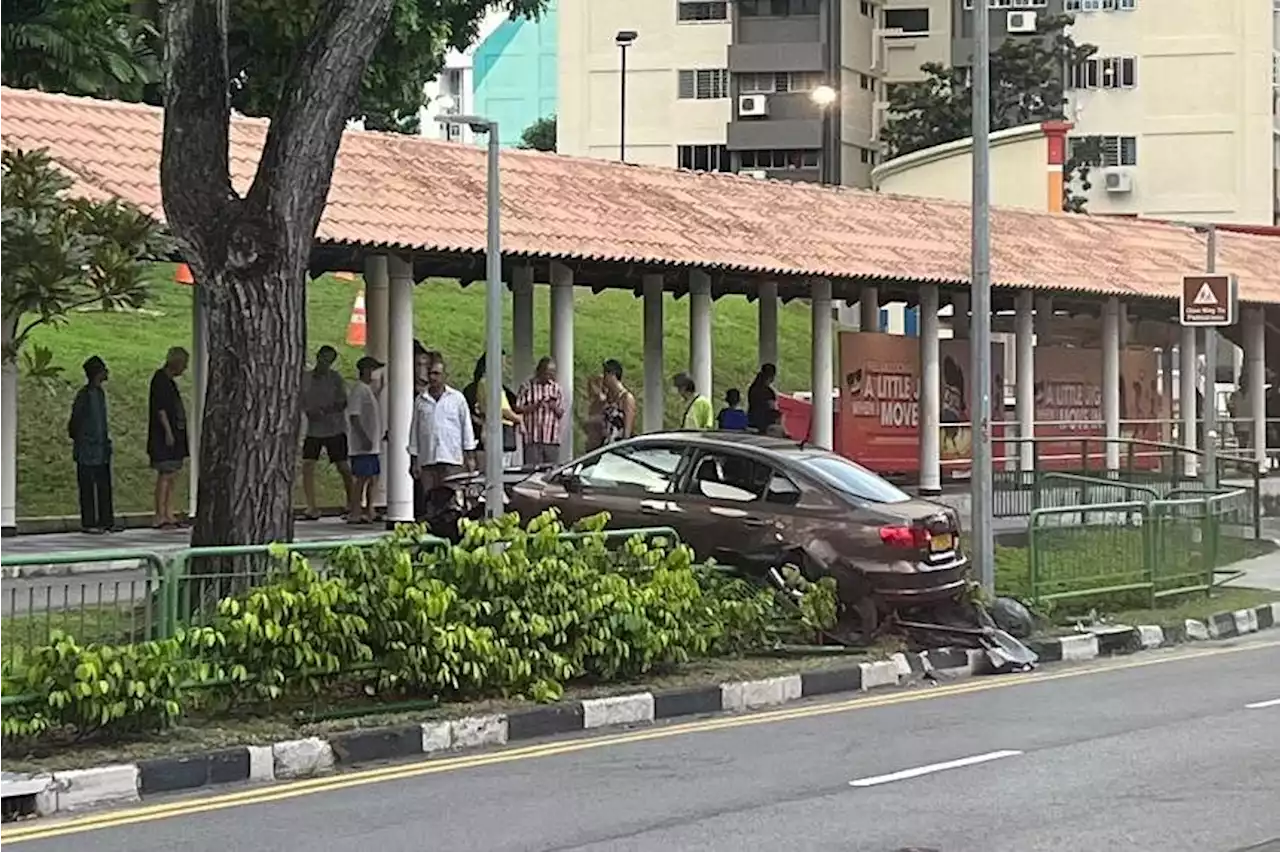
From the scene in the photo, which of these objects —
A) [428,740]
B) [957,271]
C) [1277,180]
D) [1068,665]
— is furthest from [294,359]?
[1277,180]

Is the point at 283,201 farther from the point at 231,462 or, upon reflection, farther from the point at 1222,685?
the point at 1222,685

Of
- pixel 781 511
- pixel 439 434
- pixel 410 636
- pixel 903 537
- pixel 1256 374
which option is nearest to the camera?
pixel 410 636

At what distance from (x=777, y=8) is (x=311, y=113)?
49.0 m

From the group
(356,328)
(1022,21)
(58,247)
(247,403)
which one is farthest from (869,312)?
(1022,21)

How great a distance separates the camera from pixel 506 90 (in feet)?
294

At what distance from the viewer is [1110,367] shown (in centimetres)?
3067

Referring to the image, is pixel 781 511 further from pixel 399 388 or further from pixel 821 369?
pixel 821 369

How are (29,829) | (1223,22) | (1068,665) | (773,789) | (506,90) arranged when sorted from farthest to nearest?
(506,90) < (1223,22) < (1068,665) < (773,789) < (29,829)

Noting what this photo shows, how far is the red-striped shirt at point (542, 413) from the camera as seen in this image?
68.9 ft

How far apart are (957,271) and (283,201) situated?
14.8 m

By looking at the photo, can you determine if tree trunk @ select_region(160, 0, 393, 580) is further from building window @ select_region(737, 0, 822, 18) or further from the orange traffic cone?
building window @ select_region(737, 0, 822, 18)

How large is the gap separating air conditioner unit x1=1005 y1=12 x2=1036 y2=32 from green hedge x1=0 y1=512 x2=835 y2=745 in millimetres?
47112

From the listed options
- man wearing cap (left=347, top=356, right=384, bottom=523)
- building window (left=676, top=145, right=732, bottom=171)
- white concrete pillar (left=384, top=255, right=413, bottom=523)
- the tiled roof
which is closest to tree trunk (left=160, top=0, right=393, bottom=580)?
the tiled roof

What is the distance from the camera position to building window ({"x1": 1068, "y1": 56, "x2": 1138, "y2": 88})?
59688 mm
